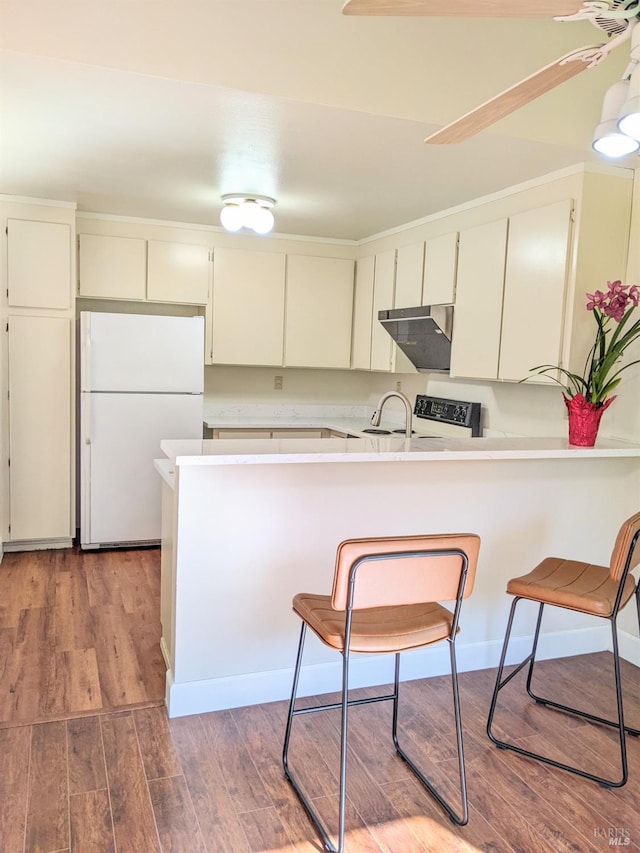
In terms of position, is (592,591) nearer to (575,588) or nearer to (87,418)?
(575,588)

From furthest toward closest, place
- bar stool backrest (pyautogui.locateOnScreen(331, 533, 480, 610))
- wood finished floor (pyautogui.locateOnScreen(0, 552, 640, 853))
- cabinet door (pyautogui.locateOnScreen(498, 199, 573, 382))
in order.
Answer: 1. cabinet door (pyautogui.locateOnScreen(498, 199, 573, 382))
2. wood finished floor (pyautogui.locateOnScreen(0, 552, 640, 853))
3. bar stool backrest (pyautogui.locateOnScreen(331, 533, 480, 610))

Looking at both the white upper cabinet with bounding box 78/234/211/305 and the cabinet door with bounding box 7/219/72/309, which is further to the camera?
the white upper cabinet with bounding box 78/234/211/305

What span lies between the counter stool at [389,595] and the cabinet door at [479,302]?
6.08 feet

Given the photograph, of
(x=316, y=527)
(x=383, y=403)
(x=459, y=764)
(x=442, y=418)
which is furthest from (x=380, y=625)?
(x=442, y=418)

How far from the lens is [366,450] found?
245 cm

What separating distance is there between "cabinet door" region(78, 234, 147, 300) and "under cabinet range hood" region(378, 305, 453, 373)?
5.68 ft

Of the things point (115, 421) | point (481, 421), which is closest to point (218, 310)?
point (115, 421)

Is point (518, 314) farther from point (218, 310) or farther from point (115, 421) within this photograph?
point (115, 421)

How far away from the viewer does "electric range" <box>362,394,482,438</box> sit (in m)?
4.11

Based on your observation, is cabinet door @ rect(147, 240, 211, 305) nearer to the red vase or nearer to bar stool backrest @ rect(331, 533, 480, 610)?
the red vase

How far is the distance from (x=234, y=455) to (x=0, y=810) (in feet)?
4.07

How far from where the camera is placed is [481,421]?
162 inches

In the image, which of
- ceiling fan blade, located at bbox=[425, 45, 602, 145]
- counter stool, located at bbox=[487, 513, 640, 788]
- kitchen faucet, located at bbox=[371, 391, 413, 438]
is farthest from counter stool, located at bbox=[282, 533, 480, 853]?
kitchen faucet, located at bbox=[371, 391, 413, 438]

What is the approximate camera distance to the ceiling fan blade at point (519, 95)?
1478mm
